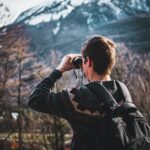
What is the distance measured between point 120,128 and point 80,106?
27cm

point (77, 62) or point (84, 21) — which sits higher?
point (84, 21)

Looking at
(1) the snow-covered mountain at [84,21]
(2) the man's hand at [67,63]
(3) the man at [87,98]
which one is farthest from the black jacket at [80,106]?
(1) the snow-covered mountain at [84,21]

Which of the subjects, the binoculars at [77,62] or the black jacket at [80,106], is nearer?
the black jacket at [80,106]

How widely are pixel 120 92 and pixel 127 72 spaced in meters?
30.6

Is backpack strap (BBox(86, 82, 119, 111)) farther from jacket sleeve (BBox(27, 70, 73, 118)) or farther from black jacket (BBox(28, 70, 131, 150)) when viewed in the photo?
jacket sleeve (BBox(27, 70, 73, 118))

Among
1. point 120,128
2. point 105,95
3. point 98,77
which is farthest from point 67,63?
point 120,128

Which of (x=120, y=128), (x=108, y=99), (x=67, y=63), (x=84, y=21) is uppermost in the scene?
(x=84, y=21)

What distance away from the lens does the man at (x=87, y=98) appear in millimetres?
2703

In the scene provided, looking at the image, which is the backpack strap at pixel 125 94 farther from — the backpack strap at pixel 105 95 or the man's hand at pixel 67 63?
the man's hand at pixel 67 63

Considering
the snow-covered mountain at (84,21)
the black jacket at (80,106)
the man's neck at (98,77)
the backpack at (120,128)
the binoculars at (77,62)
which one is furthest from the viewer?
the snow-covered mountain at (84,21)

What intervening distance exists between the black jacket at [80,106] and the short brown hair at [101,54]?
0.08 m

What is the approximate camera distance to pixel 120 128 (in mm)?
2584

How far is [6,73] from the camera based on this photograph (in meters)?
30.1

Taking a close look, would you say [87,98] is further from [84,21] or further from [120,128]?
[84,21]
